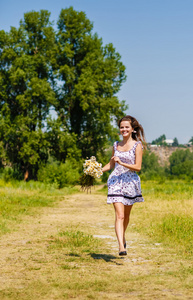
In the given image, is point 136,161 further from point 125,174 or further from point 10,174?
point 10,174

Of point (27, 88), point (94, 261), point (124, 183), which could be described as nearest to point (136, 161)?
point (124, 183)

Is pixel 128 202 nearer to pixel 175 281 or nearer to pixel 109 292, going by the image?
pixel 175 281

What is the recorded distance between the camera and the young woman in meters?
7.14

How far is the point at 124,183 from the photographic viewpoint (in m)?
7.32

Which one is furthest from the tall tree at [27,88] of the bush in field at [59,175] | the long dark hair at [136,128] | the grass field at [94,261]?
the long dark hair at [136,128]

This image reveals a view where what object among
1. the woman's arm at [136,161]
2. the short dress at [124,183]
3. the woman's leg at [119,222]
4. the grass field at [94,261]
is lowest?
the grass field at [94,261]

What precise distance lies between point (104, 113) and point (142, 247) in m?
28.2

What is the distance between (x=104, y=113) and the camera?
3612cm

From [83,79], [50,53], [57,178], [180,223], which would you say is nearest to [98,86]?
[83,79]

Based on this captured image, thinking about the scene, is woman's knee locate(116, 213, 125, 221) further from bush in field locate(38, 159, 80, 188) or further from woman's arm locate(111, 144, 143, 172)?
bush in field locate(38, 159, 80, 188)

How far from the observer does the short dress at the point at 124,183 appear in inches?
285

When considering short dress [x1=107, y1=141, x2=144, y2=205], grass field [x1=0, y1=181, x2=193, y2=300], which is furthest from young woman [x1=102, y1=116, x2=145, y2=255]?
grass field [x1=0, y1=181, x2=193, y2=300]

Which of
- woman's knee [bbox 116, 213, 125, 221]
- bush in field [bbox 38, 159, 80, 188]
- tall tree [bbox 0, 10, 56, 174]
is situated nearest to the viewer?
woman's knee [bbox 116, 213, 125, 221]

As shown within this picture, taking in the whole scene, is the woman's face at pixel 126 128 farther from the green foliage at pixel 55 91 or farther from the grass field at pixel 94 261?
the green foliage at pixel 55 91
